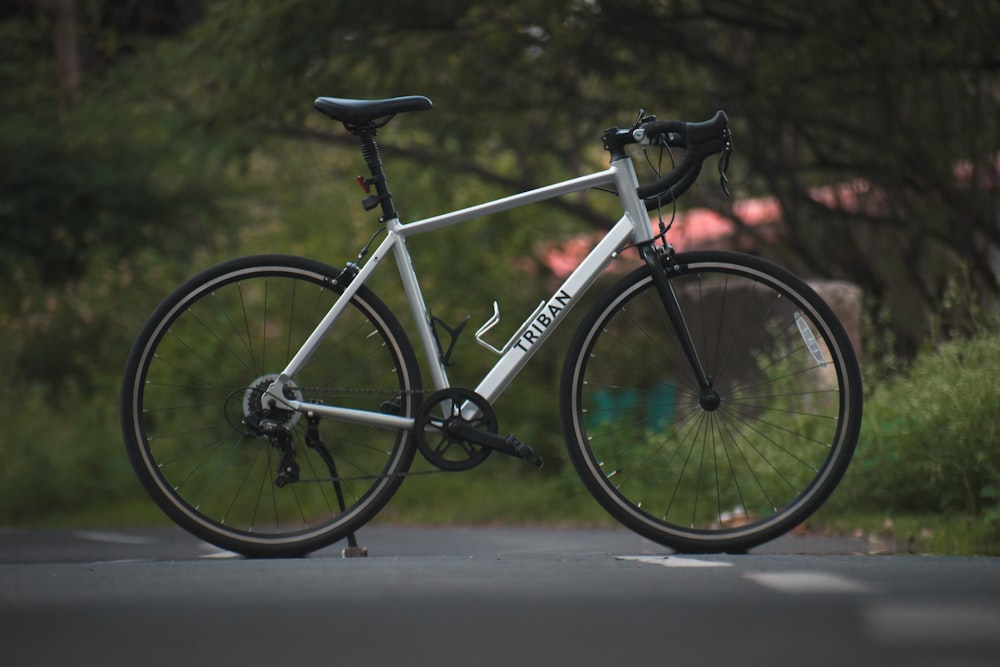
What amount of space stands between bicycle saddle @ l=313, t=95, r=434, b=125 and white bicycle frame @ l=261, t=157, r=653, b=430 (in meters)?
0.31

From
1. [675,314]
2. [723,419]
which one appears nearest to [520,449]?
[675,314]

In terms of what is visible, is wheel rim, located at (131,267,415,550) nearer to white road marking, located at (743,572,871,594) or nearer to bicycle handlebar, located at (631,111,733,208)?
bicycle handlebar, located at (631,111,733,208)

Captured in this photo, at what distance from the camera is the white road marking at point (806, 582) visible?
8.02 feet

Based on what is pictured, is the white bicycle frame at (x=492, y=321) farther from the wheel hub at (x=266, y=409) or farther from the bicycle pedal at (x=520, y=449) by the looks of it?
the bicycle pedal at (x=520, y=449)

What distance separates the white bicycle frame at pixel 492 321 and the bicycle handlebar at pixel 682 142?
0.07 meters

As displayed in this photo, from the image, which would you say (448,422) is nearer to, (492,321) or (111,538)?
(492,321)

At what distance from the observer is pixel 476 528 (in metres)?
6.85

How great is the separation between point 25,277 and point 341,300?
747 centimetres

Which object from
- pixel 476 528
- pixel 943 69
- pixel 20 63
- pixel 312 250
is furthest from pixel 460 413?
pixel 20 63

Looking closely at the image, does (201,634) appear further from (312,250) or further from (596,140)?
(596,140)

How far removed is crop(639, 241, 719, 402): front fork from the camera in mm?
3285

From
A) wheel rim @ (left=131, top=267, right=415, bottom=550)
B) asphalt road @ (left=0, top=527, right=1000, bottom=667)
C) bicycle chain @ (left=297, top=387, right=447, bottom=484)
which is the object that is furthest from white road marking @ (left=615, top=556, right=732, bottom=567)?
wheel rim @ (left=131, top=267, right=415, bottom=550)

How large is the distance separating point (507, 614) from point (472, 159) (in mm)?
8462

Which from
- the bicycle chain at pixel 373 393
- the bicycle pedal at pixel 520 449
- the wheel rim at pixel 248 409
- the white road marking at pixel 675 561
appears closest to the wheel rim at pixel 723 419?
the bicycle pedal at pixel 520 449
